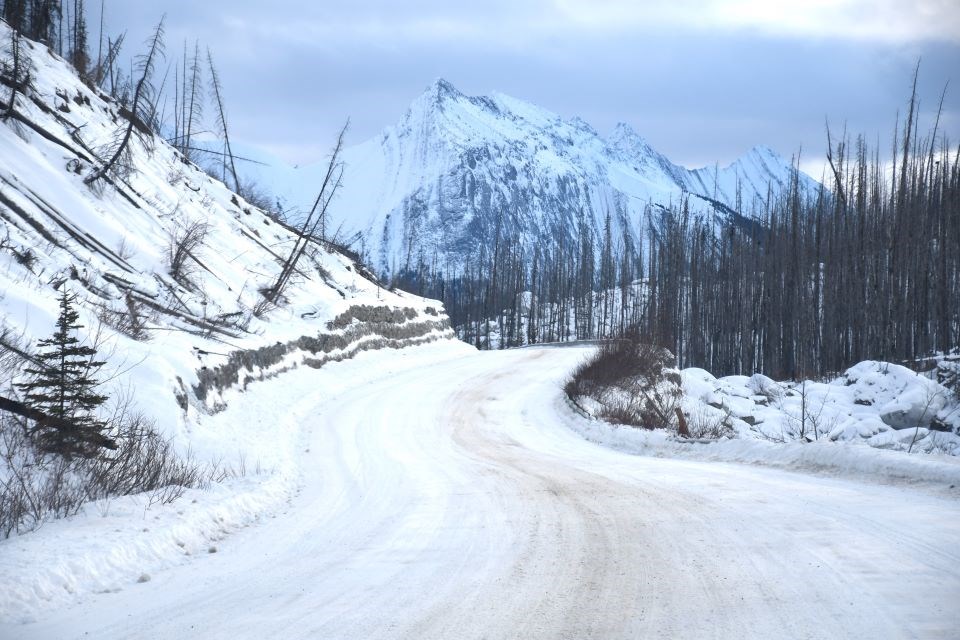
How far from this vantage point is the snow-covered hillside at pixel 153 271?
34.3 ft

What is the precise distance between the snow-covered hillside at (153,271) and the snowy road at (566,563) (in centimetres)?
396

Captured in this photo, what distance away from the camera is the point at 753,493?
25.8 feet

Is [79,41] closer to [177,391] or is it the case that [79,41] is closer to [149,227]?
[149,227]

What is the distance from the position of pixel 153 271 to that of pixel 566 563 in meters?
13.7

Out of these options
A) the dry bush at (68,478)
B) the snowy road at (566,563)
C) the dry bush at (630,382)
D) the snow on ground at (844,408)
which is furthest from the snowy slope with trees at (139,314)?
the snow on ground at (844,408)

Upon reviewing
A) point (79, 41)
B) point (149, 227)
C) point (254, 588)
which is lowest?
point (254, 588)

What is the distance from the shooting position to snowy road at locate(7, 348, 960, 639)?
4133 mm

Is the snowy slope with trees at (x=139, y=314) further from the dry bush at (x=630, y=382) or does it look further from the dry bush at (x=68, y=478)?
the dry bush at (x=630, y=382)

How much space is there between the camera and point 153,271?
15.5 m

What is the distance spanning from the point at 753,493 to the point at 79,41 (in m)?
34.9

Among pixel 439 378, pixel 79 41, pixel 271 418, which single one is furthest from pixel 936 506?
pixel 79 41

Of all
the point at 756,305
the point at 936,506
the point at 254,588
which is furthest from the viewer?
the point at 756,305

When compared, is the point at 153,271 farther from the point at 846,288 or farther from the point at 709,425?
the point at 846,288

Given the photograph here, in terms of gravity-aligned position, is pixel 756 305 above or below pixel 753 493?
above
